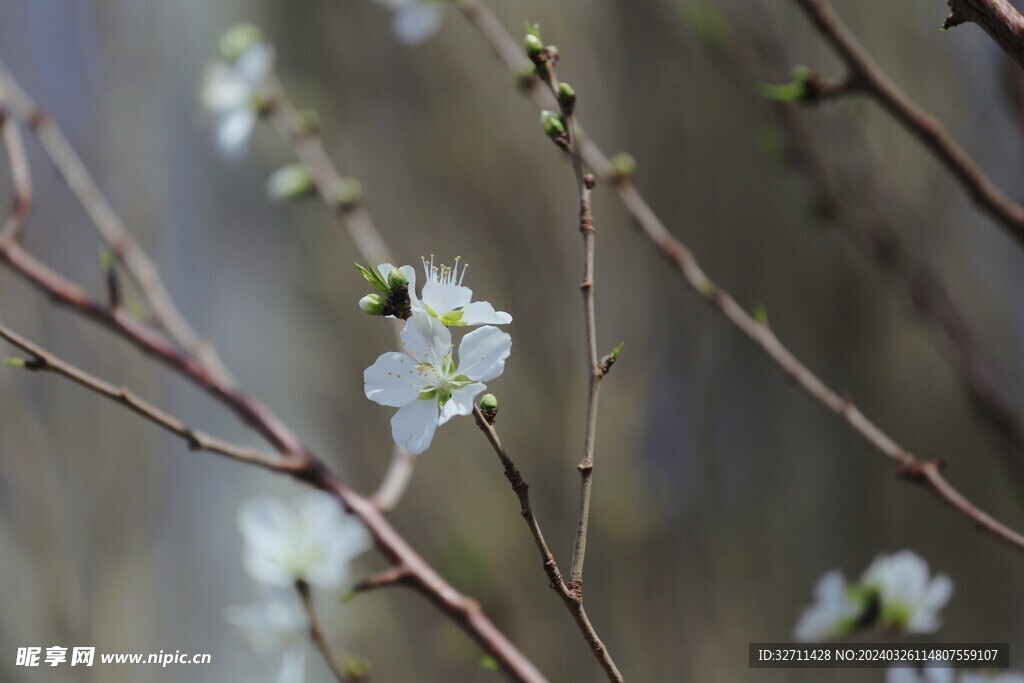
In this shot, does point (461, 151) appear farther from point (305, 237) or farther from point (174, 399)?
point (174, 399)

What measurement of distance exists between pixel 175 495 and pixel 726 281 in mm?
1074

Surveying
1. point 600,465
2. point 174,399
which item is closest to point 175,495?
point 174,399

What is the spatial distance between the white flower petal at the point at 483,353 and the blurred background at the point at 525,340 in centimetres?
83

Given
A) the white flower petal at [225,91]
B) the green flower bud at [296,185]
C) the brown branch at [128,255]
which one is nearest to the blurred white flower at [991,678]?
the brown branch at [128,255]

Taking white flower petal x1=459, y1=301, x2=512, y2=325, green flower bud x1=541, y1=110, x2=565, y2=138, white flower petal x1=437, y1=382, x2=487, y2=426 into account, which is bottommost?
white flower petal x1=437, y1=382, x2=487, y2=426

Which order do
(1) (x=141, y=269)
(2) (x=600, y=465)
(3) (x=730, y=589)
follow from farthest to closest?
(2) (x=600, y=465) → (3) (x=730, y=589) → (1) (x=141, y=269)

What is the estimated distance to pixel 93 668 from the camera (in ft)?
3.42

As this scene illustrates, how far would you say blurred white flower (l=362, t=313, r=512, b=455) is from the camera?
0.30 m

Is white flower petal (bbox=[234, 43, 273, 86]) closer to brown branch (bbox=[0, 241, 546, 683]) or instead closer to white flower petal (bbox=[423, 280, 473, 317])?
brown branch (bbox=[0, 241, 546, 683])

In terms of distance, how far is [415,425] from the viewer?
0.32 metres

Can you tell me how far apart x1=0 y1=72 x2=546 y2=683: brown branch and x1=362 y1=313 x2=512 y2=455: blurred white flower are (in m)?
0.13

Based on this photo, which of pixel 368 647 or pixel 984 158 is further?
pixel 368 647

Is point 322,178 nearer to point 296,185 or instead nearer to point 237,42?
point 296,185

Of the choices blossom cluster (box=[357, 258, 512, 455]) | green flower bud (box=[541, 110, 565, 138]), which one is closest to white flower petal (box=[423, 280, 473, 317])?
blossom cluster (box=[357, 258, 512, 455])
